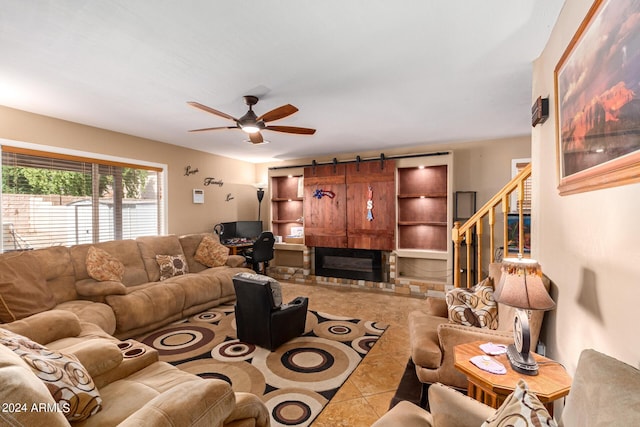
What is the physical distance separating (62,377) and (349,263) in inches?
182

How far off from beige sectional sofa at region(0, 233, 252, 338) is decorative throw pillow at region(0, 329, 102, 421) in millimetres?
1583

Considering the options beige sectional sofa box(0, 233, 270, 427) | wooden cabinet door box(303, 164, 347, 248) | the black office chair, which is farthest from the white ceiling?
the black office chair

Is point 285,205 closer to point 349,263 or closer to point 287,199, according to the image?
point 287,199

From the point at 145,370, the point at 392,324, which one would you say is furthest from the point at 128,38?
the point at 392,324

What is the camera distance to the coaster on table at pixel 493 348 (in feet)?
5.31

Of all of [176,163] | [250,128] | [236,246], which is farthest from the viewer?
[236,246]

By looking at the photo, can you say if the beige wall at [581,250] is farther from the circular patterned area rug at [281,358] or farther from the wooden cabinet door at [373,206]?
the wooden cabinet door at [373,206]

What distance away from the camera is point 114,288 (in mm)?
2975

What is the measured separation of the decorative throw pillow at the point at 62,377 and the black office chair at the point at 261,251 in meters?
3.79

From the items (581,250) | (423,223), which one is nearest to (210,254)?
(423,223)

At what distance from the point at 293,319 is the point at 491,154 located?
3936 mm

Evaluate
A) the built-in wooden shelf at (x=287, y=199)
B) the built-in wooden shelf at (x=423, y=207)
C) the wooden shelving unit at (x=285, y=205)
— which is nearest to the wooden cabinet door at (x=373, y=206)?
the built-in wooden shelf at (x=423, y=207)

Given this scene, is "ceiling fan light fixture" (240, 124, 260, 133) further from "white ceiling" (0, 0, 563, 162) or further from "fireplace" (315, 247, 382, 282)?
"fireplace" (315, 247, 382, 282)

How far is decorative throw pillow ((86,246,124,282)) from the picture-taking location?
123 inches
